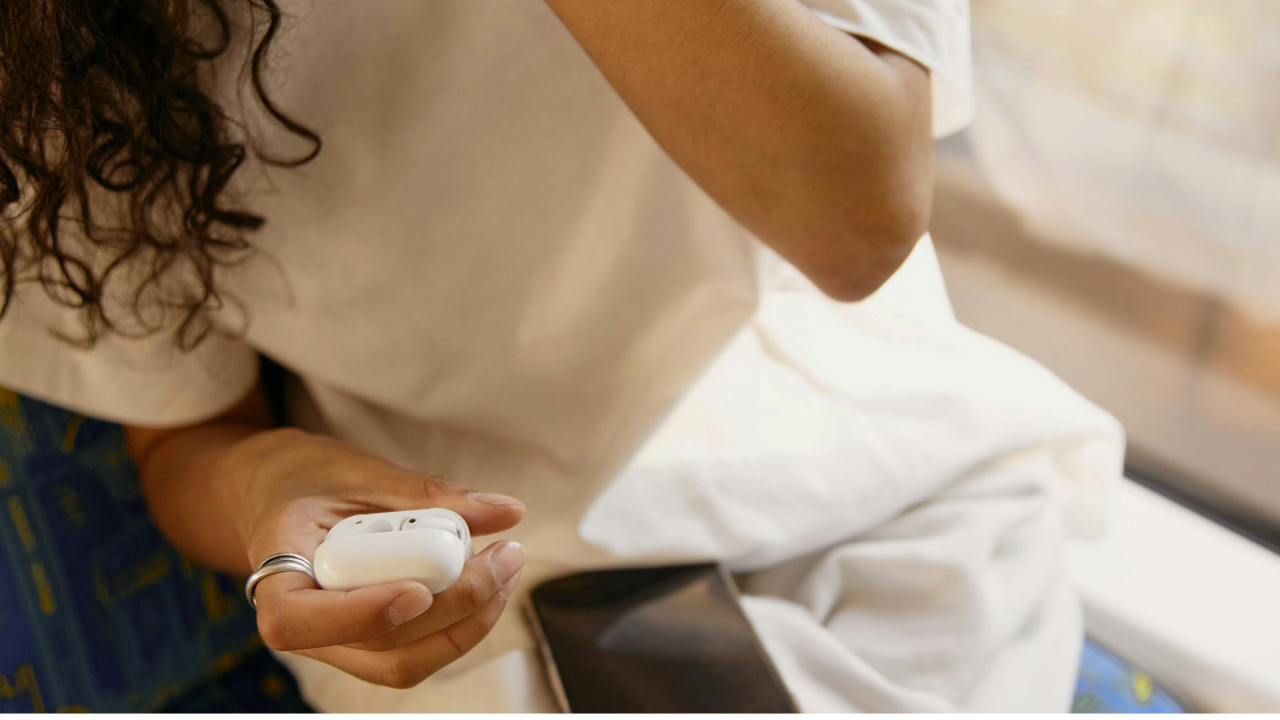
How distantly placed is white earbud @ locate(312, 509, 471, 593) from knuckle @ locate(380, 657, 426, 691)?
41mm

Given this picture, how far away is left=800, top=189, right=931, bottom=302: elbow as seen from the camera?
36cm

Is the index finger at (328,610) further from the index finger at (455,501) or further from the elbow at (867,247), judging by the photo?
the elbow at (867,247)

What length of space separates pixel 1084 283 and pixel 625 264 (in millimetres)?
377

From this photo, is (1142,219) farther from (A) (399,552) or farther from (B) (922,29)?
(A) (399,552)

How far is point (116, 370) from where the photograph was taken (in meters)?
0.46

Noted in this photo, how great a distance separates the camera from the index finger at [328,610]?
269 millimetres

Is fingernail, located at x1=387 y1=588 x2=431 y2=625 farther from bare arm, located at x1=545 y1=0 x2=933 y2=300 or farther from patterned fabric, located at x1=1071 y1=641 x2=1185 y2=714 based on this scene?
patterned fabric, located at x1=1071 y1=641 x2=1185 y2=714

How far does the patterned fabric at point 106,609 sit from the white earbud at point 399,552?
0.87ft

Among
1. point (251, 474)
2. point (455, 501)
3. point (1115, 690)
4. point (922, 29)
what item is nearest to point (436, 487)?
point (455, 501)

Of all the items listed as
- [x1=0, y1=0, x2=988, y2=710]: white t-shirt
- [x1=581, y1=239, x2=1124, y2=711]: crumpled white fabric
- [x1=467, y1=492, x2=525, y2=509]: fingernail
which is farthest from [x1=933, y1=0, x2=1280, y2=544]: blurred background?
[x1=467, y1=492, x2=525, y2=509]: fingernail

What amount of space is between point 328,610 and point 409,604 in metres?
0.03

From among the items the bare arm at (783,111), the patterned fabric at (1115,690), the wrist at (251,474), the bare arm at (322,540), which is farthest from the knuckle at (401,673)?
the patterned fabric at (1115,690)

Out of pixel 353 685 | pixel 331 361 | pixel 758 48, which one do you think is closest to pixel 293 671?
pixel 353 685

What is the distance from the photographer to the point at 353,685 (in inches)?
18.8
